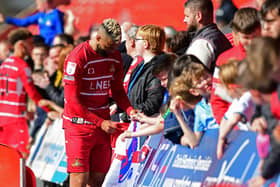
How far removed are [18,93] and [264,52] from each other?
27.9ft

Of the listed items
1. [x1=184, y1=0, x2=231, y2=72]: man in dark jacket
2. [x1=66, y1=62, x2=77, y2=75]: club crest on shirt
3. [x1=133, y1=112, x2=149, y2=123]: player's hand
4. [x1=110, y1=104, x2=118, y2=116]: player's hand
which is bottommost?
[x1=110, y1=104, x2=118, y2=116]: player's hand

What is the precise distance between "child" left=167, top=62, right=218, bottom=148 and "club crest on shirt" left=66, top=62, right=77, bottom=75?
150cm

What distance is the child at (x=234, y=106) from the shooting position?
19.8ft

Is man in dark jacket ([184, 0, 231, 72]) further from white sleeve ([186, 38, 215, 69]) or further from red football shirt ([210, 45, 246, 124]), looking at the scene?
red football shirt ([210, 45, 246, 124])

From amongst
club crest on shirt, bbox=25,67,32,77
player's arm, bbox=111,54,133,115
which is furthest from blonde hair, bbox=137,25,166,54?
club crest on shirt, bbox=25,67,32,77

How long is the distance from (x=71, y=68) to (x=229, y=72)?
2.31m

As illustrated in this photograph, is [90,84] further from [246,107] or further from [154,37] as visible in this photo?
[246,107]

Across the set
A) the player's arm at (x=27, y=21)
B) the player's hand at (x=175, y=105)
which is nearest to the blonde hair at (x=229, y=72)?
the player's hand at (x=175, y=105)

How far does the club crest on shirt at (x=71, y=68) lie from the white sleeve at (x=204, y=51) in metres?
1.27

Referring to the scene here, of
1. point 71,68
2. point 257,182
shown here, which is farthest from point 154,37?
point 257,182

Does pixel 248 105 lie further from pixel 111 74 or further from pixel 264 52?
pixel 111 74

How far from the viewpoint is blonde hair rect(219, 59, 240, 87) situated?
20.6 ft

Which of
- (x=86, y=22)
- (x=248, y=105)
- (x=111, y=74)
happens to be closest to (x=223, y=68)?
(x=248, y=105)

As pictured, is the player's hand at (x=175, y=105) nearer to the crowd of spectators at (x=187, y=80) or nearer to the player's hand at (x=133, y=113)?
the crowd of spectators at (x=187, y=80)
